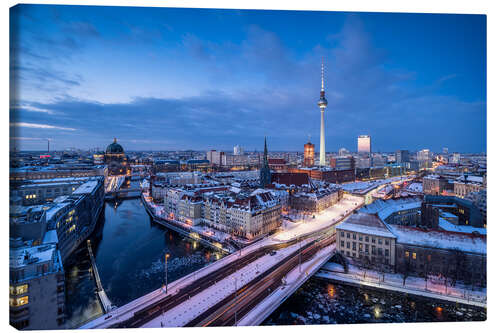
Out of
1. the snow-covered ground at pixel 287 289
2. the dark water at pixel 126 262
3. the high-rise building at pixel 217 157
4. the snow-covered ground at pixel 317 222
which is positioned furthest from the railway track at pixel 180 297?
the high-rise building at pixel 217 157

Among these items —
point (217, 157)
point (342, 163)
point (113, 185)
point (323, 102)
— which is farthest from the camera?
point (217, 157)

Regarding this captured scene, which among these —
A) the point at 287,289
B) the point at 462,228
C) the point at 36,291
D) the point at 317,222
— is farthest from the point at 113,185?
the point at 462,228

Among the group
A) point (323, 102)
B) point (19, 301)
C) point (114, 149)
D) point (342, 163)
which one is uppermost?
point (323, 102)

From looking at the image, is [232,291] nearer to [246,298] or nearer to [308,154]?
[246,298]

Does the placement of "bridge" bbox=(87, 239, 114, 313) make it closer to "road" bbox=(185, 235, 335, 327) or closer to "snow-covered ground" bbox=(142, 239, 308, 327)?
"snow-covered ground" bbox=(142, 239, 308, 327)

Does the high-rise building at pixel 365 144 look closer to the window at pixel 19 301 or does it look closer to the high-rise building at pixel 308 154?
the high-rise building at pixel 308 154

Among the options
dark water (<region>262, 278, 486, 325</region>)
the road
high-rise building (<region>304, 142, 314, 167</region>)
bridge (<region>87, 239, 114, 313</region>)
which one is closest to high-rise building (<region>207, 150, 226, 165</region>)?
high-rise building (<region>304, 142, 314, 167</region>)
